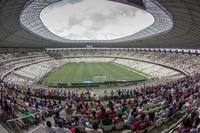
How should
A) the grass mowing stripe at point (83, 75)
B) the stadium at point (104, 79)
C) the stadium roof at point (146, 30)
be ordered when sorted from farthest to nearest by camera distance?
the grass mowing stripe at point (83, 75) < the stadium roof at point (146, 30) < the stadium at point (104, 79)

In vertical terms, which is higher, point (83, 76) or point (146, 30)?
point (146, 30)

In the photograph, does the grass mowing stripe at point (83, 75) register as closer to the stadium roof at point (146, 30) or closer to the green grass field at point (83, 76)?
the green grass field at point (83, 76)

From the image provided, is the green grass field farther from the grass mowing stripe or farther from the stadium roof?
the stadium roof

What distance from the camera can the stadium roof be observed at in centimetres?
4387

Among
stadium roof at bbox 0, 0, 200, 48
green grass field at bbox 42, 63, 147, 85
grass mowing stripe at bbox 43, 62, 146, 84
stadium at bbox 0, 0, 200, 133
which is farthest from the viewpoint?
grass mowing stripe at bbox 43, 62, 146, 84

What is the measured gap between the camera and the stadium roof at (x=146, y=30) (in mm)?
43866

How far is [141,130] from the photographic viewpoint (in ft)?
43.1

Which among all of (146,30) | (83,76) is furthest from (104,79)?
(146,30)

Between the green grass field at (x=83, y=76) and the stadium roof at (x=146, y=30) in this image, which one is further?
the green grass field at (x=83, y=76)

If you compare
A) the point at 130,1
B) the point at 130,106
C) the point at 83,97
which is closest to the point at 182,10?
the point at 130,1

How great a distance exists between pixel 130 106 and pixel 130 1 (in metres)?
38.2

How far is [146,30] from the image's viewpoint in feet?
273

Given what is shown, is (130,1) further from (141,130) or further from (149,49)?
(149,49)

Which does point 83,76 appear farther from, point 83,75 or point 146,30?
point 146,30
